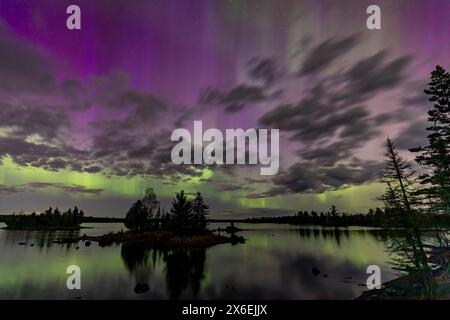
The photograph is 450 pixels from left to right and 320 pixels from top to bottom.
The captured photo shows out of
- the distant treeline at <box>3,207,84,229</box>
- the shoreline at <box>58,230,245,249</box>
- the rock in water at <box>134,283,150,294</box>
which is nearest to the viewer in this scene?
the rock in water at <box>134,283,150,294</box>

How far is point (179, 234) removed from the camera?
64.0 m

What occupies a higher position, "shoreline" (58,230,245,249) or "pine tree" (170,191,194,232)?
"pine tree" (170,191,194,232)

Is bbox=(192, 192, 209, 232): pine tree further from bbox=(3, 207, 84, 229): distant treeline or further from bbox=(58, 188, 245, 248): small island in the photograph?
bbox=(3, 207, 84, 229): distant treeline

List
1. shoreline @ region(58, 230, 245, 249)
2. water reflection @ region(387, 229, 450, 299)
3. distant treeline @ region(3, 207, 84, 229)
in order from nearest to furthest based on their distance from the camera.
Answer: water reflection @ region(387, 229, 450, 299) < shoreline @ region(58, 230, 245, 249) < distant treeline @ region(3, 207, 84, 229)

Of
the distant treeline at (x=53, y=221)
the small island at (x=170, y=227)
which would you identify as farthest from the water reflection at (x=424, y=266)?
the distant treeline at (x=53, y=221)

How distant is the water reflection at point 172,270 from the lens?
26.5m

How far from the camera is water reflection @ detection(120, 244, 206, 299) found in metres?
26.5

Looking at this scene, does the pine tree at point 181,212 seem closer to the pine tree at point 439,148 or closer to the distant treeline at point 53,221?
the pine tree at point 439,148

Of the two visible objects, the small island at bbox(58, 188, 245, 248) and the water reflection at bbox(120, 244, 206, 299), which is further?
the small island at bbox(58, 188, 245, 248)

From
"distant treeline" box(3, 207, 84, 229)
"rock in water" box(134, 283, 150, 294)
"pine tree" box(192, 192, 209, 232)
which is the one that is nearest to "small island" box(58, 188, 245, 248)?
"pine tree" box(192, 192, 209, 232)

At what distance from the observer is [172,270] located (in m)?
34.4
